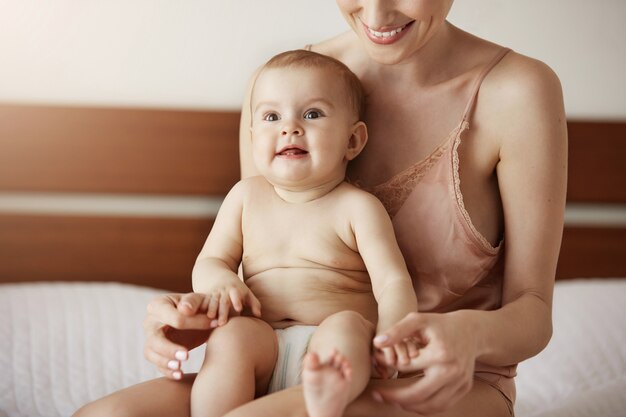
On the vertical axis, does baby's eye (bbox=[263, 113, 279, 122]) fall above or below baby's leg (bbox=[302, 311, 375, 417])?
above

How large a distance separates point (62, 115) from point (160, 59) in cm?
34

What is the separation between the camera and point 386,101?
4.39 ft

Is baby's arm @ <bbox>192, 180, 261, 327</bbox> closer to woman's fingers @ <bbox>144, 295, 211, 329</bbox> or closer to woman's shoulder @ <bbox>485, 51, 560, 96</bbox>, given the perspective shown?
woman's fingers @ <bbox>144, 295, 211, 329</bbox>

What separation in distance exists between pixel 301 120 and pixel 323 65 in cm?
10

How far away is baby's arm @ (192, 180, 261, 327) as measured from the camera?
1084 mm

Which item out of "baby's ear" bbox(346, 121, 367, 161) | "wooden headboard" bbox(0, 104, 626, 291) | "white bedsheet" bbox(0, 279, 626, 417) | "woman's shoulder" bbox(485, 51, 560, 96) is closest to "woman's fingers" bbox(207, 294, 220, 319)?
"baby's ear" bbox(346, 121, 367, 161)

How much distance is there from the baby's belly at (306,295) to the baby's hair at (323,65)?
28cm

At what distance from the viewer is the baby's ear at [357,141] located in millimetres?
1260

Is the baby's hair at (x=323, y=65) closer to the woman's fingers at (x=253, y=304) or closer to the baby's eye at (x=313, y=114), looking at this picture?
the baby's eye at (x=313, y=114)

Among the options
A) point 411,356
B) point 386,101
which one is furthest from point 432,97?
point 411,356

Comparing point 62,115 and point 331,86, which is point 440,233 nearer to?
point 331,86

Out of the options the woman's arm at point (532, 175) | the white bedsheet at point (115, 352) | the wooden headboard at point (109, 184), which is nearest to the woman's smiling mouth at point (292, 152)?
the woman's arm at point (532, 175)

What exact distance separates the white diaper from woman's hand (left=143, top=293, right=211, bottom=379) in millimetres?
111

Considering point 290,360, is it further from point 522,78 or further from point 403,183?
point 522,78
